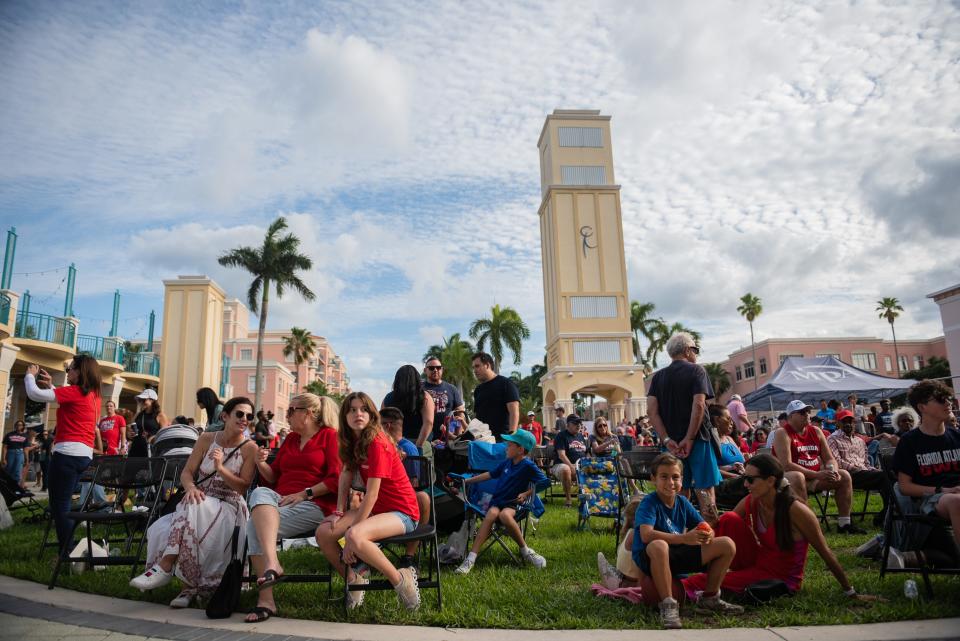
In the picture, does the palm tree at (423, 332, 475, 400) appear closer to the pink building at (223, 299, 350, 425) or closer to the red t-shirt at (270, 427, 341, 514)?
the pink building at (223, 299, 350, 425)

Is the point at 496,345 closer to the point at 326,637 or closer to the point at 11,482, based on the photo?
Answer: the point at 11,482

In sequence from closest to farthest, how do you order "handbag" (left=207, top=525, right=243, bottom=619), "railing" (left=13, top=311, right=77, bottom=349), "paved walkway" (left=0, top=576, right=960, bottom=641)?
"paved walkway" (left=0, top=576, right=960, bottom=641) < "handbag" (left=207, top=525, right=243, bottom=619) < "railing" (left=13, top=311, right=77, bottom=349)

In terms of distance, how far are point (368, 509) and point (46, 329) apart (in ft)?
73.7

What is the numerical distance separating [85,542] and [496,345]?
42902 millimetres

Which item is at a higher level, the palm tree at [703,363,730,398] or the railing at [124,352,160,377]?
the palm tree at [703,363,730,398]

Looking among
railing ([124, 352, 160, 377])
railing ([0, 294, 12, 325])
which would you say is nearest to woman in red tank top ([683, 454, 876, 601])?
railing ([0, 294, 12, 325])

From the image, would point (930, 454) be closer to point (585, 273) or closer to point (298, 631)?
point (298, 631)

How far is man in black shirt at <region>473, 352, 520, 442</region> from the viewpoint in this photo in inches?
271

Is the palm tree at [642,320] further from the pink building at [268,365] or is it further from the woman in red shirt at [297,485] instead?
the woman in red shirt at [297,485]

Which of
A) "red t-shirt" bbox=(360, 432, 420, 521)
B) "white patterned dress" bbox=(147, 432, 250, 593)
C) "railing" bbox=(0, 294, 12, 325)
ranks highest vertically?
"railing" bbox=(0, 294, 12, 325)

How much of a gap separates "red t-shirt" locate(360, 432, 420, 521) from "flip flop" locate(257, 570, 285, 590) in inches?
29.7

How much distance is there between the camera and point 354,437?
4.59m

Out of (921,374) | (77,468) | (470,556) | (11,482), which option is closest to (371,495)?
(470,556)

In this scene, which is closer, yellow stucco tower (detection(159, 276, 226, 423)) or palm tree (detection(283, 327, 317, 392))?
yellow stucco tower (detection(159, 276, 226, 423))
